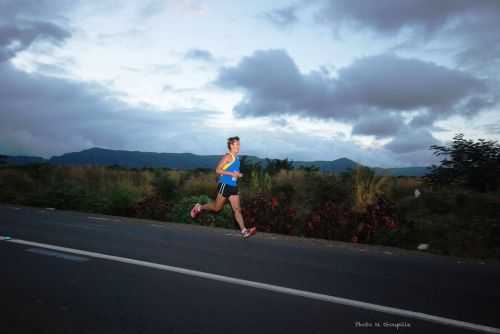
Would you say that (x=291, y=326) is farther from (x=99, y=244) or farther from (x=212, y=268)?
(x=99, y=244)

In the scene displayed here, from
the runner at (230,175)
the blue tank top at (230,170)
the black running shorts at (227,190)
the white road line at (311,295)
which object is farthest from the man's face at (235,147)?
the white road line at (311,295)

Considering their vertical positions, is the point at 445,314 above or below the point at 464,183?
below

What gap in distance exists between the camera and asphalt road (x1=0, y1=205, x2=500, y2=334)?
165 inches

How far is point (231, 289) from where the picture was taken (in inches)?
208

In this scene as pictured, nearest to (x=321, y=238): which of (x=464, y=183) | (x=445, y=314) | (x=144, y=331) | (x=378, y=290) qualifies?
(x=464, y=183)

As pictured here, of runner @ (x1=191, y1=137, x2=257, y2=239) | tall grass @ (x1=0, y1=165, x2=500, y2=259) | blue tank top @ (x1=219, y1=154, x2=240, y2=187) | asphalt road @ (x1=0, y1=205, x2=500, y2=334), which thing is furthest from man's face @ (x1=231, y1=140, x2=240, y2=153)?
tall grass @ (x1=0, y1=165, x2=500, y2=259)

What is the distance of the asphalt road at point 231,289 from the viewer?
13.7 ft

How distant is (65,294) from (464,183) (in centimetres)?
1175

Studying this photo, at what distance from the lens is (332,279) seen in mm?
6023

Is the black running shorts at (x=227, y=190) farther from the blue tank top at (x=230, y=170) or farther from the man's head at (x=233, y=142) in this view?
the man's head at (x=233, y=142)

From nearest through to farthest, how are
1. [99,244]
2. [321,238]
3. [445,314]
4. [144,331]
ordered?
[144,331] → [445,314] → [99,244] → [321,238]

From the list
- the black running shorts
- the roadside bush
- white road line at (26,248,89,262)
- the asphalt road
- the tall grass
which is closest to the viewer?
the asphalt road

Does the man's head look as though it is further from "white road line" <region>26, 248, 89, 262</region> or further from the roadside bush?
"white road line" <region>26, 248, 89, 262</region>

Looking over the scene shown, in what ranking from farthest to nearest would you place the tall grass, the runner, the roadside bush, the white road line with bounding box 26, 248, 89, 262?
the roadside bush < the runner < the tall grass < the white road line with bounding box 26, 248, 89, 262
